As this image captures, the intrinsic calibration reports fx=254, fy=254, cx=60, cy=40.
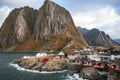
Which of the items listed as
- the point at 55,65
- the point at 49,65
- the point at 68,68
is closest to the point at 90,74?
the point at 68,68

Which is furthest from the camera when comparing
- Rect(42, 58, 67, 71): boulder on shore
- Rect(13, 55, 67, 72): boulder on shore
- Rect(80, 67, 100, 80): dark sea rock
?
Rect(13, 55, 67, 72): boulder on shore

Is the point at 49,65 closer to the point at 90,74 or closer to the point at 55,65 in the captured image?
the point at 55,65

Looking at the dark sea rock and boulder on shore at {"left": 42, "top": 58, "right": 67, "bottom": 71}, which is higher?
boulder on shore at {"left": 42, "top": 58, "right": 67, "bottom": 71}

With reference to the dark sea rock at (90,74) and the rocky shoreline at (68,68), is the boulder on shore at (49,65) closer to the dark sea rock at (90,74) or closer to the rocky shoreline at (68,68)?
the rocky shoreline at (68,68)

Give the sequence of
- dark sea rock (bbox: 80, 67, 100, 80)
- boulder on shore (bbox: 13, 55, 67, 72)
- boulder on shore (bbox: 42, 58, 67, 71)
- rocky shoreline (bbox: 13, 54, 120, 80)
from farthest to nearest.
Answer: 1. boulder on shore (bbox: 13, 55, 67, 72)
2. boulder on shore (bbox: 42, 58, 67, 71)
3. dark sea rock (bbox: 80, 67, 100, 80)
4. rocky shoreline (bbox: 13, 54, 120, 80)

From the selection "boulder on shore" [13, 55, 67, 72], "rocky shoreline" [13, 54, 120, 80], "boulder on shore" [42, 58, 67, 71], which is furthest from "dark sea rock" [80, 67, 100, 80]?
"boulder on shore" [13, 55, 67, 72]

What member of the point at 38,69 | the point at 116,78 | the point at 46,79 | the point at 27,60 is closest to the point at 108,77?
the point at 116,78

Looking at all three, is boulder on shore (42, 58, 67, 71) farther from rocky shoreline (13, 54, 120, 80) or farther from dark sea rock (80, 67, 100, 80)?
dark sea rock (80, 67, 100, 80)

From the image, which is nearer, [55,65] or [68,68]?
[68,68]

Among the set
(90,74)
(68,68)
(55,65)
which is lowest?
(90,74)

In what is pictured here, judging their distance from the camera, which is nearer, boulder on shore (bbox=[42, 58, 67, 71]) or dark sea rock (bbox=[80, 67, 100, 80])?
dark sea rock (bbox=[80, 67, 100, 80])

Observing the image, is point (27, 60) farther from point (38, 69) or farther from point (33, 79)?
point (33, 79)
